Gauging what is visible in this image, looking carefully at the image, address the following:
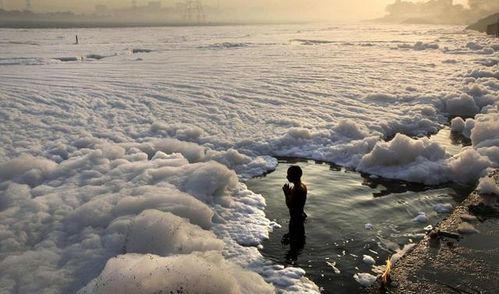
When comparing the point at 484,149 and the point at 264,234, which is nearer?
the point at 264,234

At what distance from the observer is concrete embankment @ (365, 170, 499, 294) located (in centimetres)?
383

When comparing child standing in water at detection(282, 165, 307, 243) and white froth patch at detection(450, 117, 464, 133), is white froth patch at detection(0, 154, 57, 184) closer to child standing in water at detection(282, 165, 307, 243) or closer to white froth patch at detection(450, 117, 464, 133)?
child standing in water at detection(282, 165, 307, 243)

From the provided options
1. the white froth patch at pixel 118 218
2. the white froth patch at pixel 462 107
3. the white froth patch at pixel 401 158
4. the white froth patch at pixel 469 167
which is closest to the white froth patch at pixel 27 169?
the white froth patch at pixel 118 218

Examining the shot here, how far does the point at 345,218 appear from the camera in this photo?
5.84 metres

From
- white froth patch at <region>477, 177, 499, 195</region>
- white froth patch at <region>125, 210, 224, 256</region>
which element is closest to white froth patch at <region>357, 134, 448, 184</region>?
white froth patch at <region>477, 177, 499, 195</region>

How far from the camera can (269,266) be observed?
186 inches

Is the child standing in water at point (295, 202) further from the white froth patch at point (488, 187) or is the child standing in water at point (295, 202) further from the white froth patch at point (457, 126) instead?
the white froth patch at point (457, 126)

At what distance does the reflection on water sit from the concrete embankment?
18.8 inches

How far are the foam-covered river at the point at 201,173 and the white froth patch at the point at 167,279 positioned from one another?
2 centimetres

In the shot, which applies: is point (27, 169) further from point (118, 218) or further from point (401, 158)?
point (401, 158)

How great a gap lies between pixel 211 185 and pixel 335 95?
904 centimetres

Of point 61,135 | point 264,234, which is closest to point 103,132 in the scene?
point 61,135

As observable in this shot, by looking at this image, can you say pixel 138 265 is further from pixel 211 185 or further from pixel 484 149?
pixel 484 149

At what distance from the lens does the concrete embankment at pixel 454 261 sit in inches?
151
